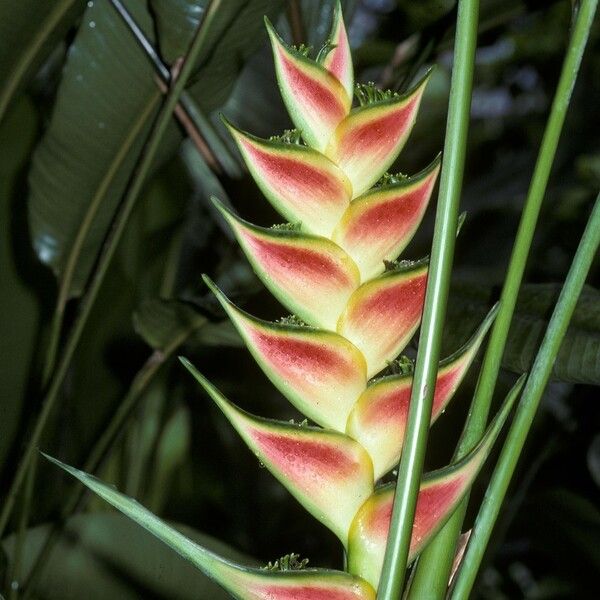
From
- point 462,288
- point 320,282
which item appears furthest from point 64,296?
point 320,282

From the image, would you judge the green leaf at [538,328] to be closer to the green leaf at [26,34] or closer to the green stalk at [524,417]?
the green stalk at [524,417]

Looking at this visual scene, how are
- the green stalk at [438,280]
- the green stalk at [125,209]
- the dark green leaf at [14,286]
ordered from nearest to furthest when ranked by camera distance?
the green stalk at [438,280], the green stalk at [125,209], the dark green leaf at [14,286]

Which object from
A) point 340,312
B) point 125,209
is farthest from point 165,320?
point 340,312

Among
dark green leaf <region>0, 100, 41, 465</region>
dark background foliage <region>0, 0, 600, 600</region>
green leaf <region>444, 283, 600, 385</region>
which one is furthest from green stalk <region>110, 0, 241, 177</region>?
green leaf <region>444, 283, 600, 385</region>

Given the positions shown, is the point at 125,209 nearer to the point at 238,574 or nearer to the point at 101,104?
the point at 101,104

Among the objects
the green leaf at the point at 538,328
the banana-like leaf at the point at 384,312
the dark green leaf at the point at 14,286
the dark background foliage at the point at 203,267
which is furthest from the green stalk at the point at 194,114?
the banana-like leaf at the point at 384,312

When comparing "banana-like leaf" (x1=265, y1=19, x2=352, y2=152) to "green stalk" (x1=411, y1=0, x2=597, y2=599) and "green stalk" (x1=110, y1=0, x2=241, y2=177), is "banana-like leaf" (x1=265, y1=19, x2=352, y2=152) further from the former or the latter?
"green stalk" (x1=110, y1=0, x2=241, y2=177)
